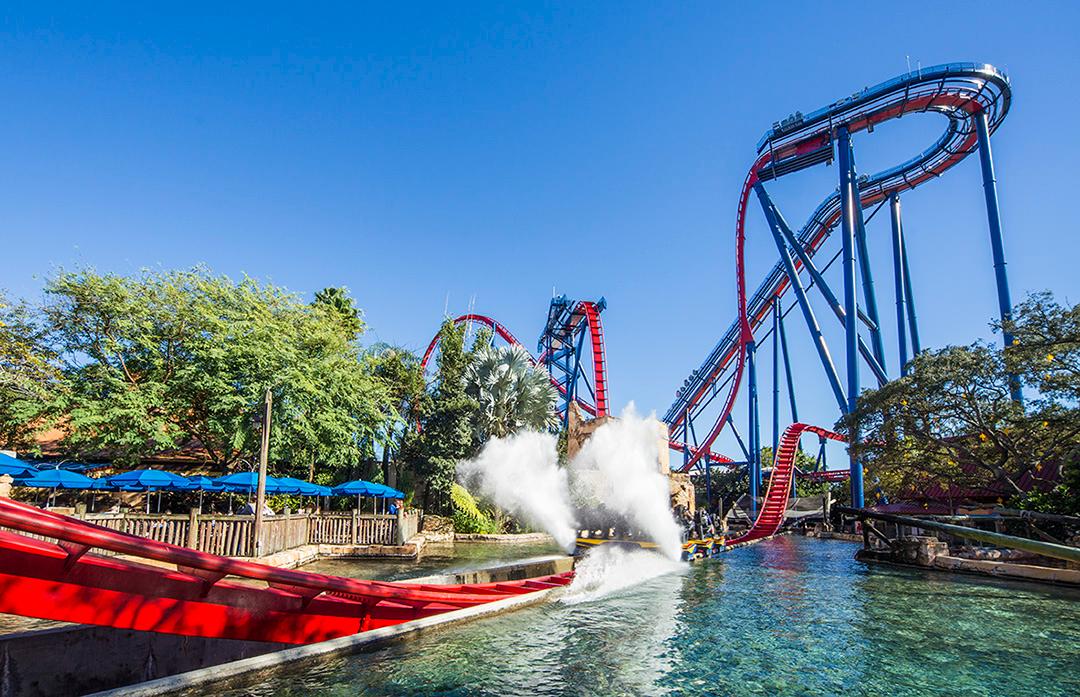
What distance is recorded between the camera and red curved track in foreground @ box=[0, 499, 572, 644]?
14.8ft

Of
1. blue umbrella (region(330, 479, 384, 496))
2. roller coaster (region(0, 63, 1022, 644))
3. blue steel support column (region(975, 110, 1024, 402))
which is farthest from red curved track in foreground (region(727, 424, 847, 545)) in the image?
blue umbrella (region(330, 479, 384, 496))

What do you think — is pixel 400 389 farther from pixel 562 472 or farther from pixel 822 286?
pixel 822 286

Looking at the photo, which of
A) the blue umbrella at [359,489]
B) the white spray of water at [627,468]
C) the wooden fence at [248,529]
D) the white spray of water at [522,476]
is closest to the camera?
the wooden fence at [248,529]

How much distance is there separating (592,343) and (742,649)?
3163cm

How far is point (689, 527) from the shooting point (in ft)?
68.8

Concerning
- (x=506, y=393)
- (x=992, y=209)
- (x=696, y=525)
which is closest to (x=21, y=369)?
(x=506, y=393)

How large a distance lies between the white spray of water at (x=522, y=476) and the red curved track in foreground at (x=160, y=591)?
21962mm

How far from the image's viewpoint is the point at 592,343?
39.9 meters

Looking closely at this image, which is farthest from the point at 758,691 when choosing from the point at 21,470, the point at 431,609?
the point at 21,470

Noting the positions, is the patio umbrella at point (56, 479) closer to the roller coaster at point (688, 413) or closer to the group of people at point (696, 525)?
the roller coaster at point (688, 413)

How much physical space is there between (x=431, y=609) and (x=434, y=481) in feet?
66.3

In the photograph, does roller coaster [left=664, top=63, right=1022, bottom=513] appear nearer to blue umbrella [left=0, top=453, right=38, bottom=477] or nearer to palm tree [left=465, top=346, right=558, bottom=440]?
palm tree [left=465, top=346, right=558, bottom=440]

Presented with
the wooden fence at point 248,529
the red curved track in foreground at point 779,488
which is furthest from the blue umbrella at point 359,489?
the red curved track in foreground at point 779,488

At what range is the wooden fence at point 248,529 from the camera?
1293 cm
